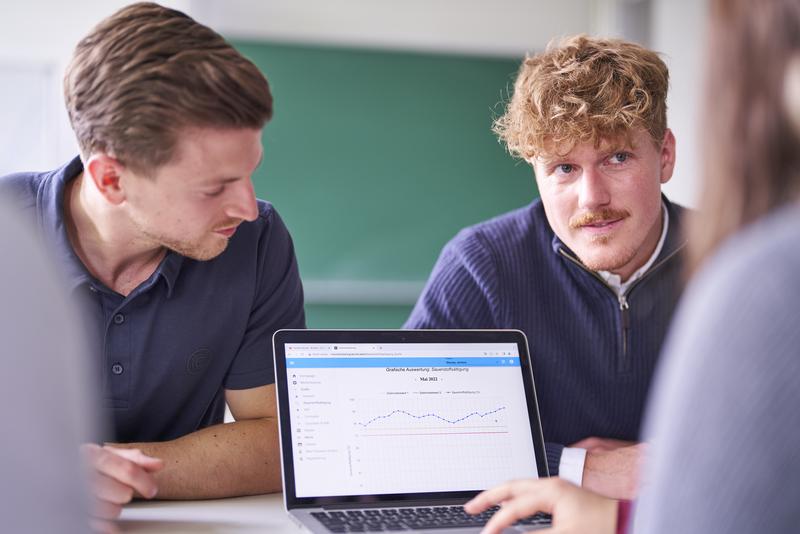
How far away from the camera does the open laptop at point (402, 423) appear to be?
1.21 metres

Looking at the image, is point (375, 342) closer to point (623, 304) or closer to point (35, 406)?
point (623, 304)

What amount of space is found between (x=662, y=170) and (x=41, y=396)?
4.52 ft

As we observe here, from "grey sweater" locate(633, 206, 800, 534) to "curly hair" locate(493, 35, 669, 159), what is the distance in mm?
1049

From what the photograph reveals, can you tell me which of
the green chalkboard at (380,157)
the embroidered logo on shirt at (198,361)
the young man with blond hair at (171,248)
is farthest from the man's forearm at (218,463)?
the green chalkboard at (380,157)

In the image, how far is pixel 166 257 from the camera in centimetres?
147

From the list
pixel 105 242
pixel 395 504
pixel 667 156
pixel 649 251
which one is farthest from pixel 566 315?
pixel 105 242

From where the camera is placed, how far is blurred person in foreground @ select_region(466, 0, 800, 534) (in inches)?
21.2

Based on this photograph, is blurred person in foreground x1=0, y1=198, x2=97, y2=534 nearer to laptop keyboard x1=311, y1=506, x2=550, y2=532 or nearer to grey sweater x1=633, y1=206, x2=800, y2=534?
grey sweater x1=633, y1=206, x2=800, y2=534

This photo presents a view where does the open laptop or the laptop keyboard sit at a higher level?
the open laptop

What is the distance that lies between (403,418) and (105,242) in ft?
1.84

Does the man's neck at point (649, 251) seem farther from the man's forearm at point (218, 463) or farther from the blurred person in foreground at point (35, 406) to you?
the blurred person in foreground at point (35, 406)

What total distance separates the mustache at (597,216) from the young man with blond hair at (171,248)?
1.69ft

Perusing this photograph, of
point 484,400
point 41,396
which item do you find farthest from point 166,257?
point 41,396

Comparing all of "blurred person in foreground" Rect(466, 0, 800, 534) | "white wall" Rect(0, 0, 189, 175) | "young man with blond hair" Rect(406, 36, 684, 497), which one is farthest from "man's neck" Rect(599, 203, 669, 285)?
"white wall" Rect(0, 0, 189, 175)
